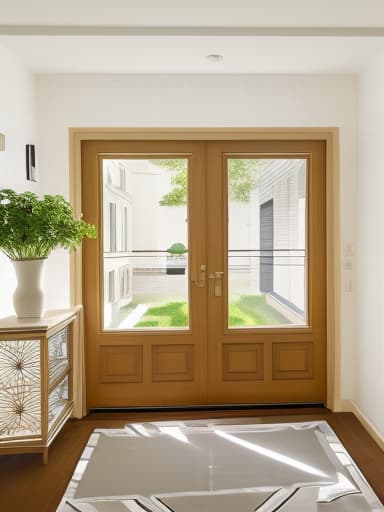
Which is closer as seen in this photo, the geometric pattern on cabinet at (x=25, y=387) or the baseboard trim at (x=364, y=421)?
the geometric pattern on cabinet at (x=25, y=387)

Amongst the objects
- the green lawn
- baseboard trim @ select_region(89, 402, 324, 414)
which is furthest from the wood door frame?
the green lawn

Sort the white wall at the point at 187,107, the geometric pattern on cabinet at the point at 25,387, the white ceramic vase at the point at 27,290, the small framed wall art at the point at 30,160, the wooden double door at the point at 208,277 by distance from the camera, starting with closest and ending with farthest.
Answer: the geometric pattern on cabinet at the point at 25,387
the white ceramic vase at the point at 27,290
the small framed wall art at the point at 30,160
the white wall at the point at 187,107
the wooden double door at the point at 208,277

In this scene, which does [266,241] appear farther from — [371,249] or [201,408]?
[201,408]

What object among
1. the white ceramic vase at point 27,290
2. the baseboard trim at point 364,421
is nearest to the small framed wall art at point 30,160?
the white ceramic vase at point 27,290

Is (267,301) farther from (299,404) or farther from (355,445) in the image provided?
(355,445)

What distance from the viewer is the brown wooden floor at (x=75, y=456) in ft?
8.44

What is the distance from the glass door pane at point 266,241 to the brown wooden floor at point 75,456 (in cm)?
75

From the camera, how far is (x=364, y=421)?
3.47m

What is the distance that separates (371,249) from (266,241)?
83 centimetres

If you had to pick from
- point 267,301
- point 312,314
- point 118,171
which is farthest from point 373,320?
point 118,171

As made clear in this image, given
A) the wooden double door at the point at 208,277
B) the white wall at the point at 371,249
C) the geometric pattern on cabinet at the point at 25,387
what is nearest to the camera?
the geometric pattern on cabinet at the point at 25,387

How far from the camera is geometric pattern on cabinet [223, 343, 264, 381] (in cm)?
385

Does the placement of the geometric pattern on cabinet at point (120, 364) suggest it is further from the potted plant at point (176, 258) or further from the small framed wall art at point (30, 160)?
the small framed wall art at point (30, 160)

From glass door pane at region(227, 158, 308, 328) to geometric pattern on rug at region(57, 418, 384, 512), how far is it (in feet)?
3.02
